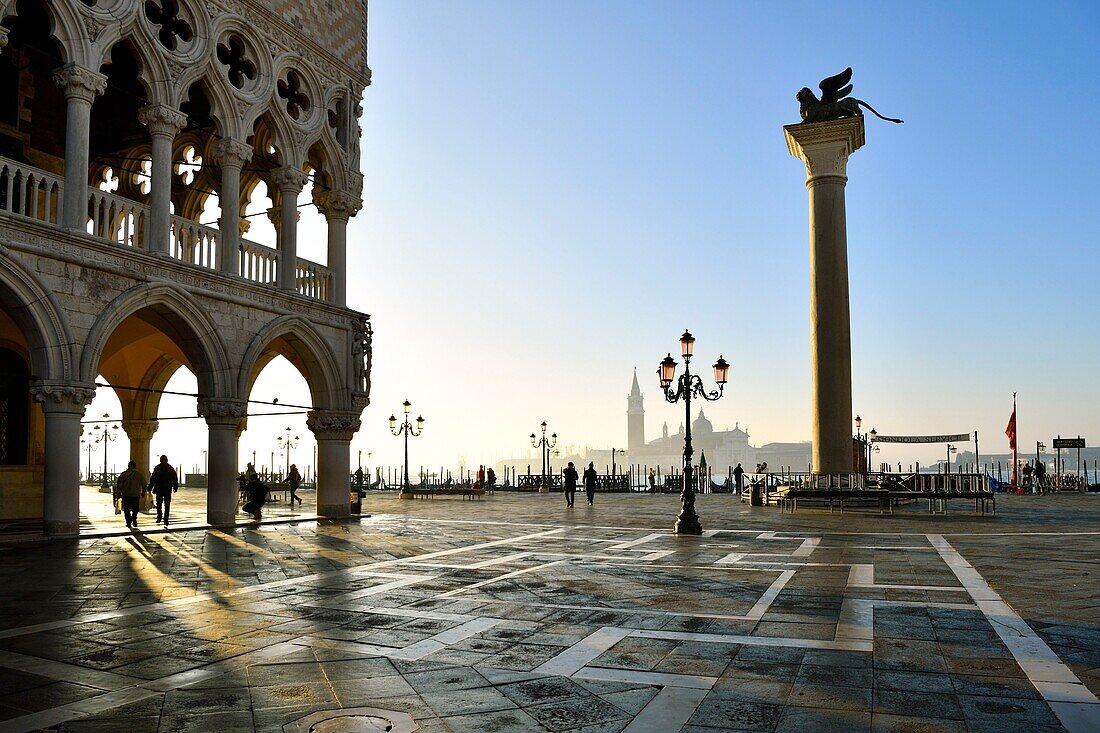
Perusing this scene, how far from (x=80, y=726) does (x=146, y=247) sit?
45.3ft

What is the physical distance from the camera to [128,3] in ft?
52.0

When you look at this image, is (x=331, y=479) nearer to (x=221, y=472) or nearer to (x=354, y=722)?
(x=221, y=472)

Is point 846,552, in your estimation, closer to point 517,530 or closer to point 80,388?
point 517,530

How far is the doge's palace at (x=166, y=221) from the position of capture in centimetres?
1455

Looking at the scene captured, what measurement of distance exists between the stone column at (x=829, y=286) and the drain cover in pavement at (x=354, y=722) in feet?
67.9

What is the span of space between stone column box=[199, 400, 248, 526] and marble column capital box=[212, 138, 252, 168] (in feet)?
17.3

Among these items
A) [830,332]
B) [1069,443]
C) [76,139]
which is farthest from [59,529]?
[1069,443]

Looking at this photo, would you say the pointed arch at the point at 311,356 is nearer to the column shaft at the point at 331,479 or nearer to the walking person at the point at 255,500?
the column shaft at the point at 331,479

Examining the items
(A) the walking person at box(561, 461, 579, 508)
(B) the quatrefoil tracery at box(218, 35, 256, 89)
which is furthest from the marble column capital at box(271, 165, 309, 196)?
(A) the walking person at box(561, 461, 579, 508)

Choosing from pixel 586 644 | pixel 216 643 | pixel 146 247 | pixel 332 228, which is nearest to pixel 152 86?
pixel 146 247

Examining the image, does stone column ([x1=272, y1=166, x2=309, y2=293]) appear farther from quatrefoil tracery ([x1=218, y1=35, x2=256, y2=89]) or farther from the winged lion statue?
the winged lion statue

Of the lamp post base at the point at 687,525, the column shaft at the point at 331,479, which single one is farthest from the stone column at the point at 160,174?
the lamp post base at the point at 687,525

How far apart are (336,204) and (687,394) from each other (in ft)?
34.4

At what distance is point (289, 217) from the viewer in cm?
2030
